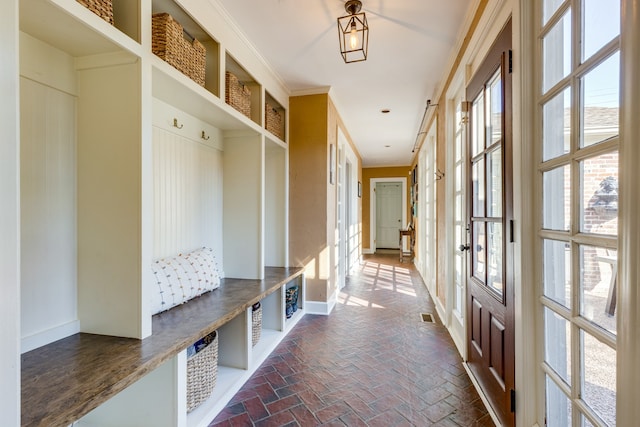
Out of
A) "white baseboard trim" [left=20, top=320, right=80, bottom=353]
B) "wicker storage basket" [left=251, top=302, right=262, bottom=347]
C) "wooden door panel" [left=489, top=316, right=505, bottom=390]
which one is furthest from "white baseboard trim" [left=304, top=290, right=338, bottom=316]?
"white baseboard trim" [left=20, top=320, right=80, bottom=353]

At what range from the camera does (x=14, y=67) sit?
819 millimetres

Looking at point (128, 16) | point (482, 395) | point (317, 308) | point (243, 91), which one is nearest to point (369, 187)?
point (317, 308)

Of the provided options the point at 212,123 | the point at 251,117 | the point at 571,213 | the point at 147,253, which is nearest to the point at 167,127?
the point at 212,123

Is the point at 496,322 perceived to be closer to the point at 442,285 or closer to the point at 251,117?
the point at 442,285

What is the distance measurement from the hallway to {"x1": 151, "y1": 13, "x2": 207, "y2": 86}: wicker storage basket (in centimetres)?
215

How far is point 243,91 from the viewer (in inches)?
103

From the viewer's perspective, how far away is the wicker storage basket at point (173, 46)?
1661mm

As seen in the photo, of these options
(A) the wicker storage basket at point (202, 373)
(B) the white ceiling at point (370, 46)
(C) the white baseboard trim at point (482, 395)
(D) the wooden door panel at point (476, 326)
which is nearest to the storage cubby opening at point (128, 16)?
(B) the white ceiling at point (370, 46)

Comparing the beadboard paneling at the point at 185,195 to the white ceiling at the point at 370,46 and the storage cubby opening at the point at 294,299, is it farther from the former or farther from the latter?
the white ceiling at the point at 370,46

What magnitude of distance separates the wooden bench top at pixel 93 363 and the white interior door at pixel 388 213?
8607mm

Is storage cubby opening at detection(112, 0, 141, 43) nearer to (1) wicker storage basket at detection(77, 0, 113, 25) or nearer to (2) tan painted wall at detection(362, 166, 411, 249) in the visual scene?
(1) wicker storage basket at detection(77, 0, 113, 25)

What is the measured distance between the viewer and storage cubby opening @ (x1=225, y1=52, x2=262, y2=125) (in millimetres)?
2371

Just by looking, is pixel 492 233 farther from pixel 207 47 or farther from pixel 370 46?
pixel 207 47

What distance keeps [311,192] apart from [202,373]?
85.4 inches
